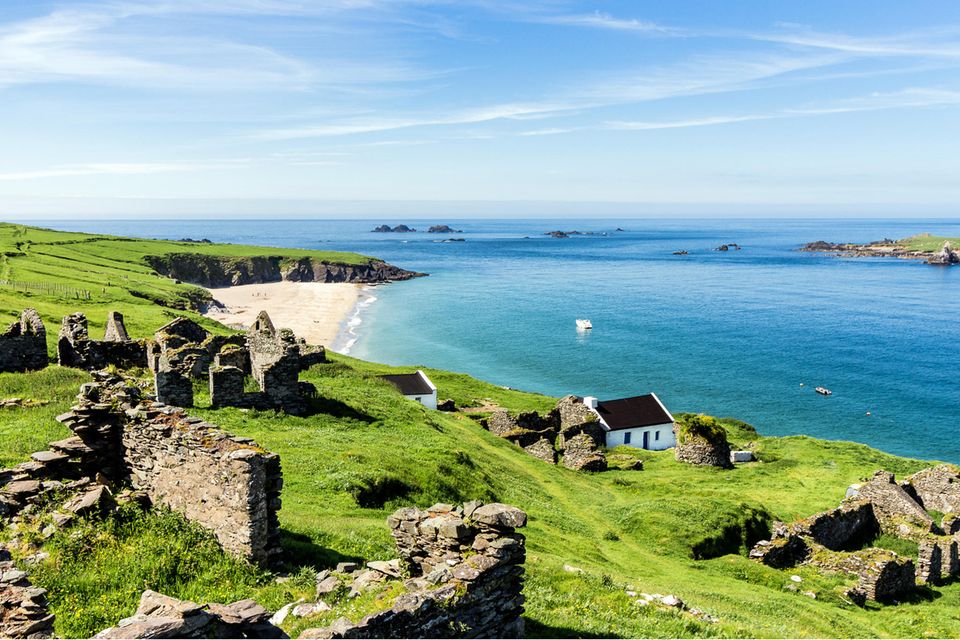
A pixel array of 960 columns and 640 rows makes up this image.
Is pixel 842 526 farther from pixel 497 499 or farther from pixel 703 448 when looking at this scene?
pixel 497 499

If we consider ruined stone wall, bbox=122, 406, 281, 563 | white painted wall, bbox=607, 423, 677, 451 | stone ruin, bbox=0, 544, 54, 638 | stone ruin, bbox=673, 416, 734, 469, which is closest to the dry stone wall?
stone ruin, bbox=673, 416, 734, 469

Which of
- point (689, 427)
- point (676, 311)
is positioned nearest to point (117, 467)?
point (689, 427)

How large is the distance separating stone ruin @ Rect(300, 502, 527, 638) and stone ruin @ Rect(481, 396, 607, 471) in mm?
34324

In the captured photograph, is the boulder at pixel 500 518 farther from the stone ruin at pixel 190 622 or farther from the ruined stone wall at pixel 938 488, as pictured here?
the ruined stone wall at pixel 938 488

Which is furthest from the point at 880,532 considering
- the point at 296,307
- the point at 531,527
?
the point at 296,307

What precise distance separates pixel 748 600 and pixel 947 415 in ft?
241

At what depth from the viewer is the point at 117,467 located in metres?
17.0

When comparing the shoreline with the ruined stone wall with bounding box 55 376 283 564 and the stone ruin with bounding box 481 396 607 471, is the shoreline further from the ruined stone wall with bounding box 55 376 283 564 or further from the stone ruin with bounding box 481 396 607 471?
the ruined stone wall with bounding box 55 376 283 564

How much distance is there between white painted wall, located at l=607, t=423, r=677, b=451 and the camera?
56531 mm

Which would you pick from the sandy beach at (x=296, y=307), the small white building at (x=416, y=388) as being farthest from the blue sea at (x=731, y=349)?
the small white building at (x=416, y=388)

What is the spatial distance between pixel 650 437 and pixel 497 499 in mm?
34240

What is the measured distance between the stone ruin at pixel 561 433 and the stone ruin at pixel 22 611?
128ft

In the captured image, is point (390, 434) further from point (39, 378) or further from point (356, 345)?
point (356, 345)

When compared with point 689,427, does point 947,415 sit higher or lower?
lower
